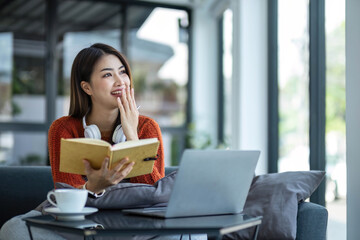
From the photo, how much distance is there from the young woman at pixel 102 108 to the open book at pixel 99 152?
50cm

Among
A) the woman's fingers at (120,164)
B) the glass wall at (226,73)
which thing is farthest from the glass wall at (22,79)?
the woman's fingers at (120,164)

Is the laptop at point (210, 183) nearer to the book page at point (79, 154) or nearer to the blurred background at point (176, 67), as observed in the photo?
the book page at point (79, 154)

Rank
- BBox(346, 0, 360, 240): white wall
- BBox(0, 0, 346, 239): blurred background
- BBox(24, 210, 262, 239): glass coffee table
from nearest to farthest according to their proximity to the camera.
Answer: BBox(24, 210, 262, 239): glass coffee table < BBox(346, 0, 360, 240): white wall < BBox(0, 0, 346, 239): blurred background

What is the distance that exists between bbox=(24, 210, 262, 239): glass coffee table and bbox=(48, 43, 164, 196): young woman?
0.63 meters

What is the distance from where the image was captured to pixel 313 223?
1.88m

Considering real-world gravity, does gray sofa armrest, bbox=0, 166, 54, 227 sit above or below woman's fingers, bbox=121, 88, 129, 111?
below

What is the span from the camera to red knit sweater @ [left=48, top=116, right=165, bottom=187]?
1.93 m

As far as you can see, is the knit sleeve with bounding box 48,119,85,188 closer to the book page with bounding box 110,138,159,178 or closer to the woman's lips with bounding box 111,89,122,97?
the woman's lips with bounding box 111,89,122,97

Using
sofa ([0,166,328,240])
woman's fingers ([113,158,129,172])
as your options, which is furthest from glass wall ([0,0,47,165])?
woman's fingers ([113,158,129,172])

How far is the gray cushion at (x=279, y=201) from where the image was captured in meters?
1.87

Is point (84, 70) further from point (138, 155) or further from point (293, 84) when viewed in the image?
point (293, 84)

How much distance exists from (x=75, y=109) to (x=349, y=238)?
1439 millimetres

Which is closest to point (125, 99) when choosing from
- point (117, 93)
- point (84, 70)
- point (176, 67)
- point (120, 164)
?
point (117, 93)

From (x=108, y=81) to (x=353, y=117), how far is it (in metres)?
1.17
